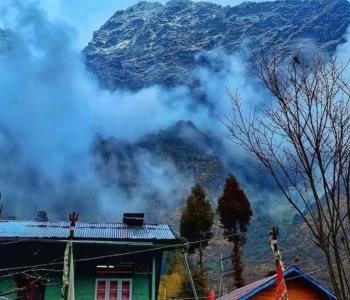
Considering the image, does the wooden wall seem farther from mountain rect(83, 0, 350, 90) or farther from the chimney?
mountain rect(83, 0, 350, 90)

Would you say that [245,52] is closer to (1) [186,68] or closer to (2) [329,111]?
(1) [186,68]

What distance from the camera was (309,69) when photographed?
5344mm

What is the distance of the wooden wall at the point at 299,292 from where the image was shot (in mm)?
18438

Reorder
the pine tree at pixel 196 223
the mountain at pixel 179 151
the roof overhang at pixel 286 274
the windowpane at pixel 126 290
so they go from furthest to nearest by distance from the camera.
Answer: the mountain at pixel 179 151 < the pine tree at pixel 196 223 < the roof overhang at pixel 286 274 < the windowpane at pixel 126 290

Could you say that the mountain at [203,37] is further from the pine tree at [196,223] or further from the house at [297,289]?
the house at [297,289]

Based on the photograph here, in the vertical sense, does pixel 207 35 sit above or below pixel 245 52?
above

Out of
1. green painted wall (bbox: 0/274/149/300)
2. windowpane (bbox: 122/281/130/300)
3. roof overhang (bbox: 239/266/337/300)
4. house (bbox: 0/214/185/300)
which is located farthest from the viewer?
roof overhang (bbox: 239/266/337/300)

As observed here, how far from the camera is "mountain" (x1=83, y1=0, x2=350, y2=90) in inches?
6518

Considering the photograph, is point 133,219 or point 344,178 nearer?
point 344,178

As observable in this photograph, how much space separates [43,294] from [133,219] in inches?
169

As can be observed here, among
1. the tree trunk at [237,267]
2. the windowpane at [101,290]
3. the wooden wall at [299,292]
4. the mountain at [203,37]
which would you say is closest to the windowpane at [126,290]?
the windowpane at [101,290]

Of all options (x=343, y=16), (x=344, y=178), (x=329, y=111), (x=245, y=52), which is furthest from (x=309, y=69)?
(x=343, y=16)

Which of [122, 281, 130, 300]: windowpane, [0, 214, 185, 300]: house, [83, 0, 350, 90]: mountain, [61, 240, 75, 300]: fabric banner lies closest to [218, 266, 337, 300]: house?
[0, 214, 185, 300]: house

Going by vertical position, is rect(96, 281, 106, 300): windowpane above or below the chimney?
below
